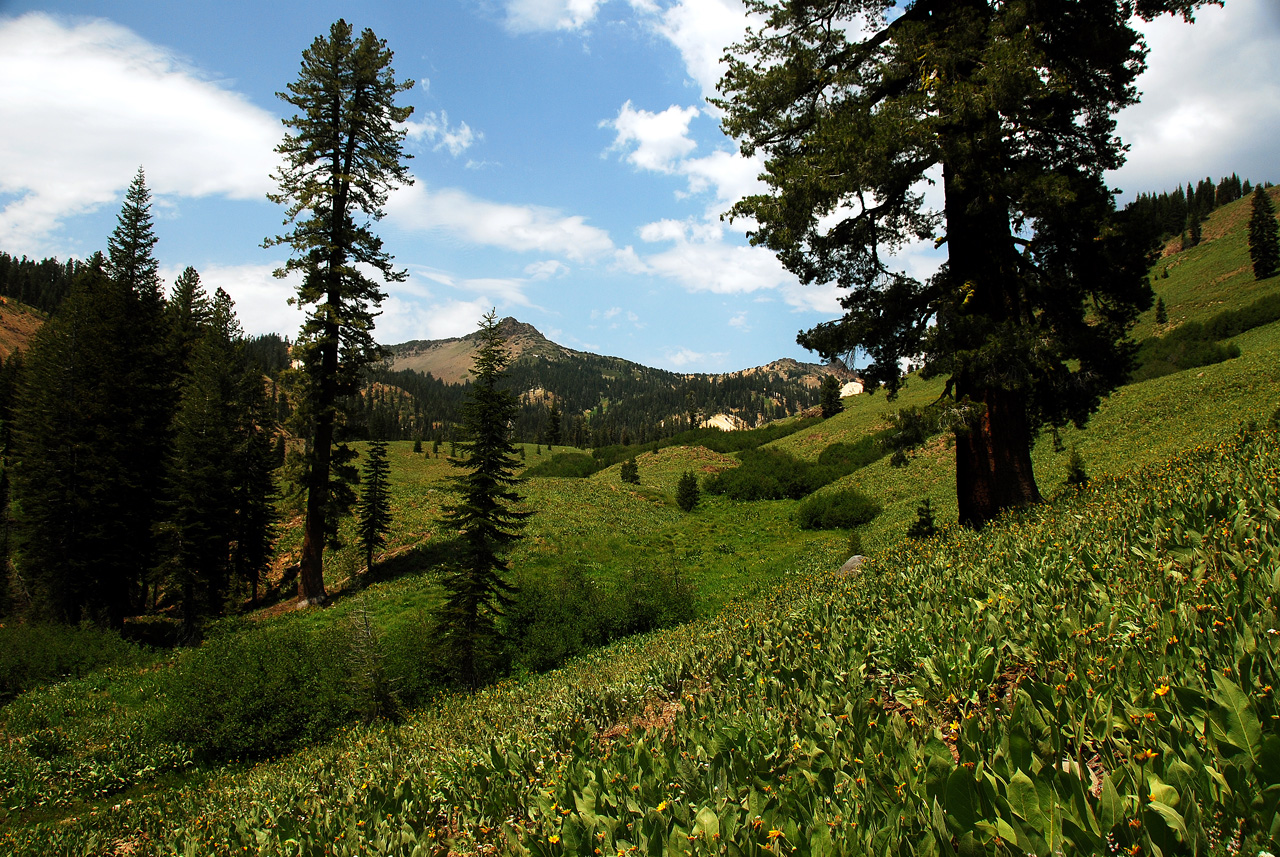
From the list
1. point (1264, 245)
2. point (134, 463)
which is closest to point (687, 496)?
point (134, 463)

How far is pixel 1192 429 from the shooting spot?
2258 cm

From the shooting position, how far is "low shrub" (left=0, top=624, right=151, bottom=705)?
16938 mm

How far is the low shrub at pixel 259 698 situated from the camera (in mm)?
13375

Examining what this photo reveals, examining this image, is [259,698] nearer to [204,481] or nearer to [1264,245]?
[204,481]

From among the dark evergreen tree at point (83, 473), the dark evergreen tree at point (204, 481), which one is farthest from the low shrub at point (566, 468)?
the dark evergreen tree at point (83, 473)

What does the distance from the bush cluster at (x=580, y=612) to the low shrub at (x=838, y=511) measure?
16463 mm

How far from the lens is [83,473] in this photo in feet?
87.2

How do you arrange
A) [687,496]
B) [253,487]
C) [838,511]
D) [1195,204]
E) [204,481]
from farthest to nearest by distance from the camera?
[1195,204] < [687,496] < [838,511] < [253,487] < [204,481]

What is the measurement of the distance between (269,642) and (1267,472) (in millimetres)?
19397

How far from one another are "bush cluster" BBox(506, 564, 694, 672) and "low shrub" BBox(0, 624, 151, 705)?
13468 mm

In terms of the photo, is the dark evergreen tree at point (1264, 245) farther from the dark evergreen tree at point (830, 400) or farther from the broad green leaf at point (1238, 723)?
the broad green leaf at point (1238, 723)

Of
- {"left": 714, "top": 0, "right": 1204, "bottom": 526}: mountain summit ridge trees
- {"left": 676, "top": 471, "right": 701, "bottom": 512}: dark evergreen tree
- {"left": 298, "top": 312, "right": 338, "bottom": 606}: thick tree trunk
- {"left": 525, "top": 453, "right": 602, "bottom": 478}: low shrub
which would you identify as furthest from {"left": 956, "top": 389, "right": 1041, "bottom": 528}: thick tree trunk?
{"left": 525, "top": 453, "right": 602, "bottom": 478}: low shrub

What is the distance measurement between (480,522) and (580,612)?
539cm

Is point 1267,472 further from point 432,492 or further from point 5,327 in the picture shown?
point 5,327
